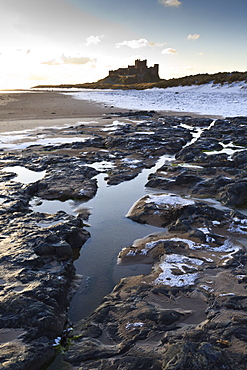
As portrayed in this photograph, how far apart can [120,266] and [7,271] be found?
3.73 ft

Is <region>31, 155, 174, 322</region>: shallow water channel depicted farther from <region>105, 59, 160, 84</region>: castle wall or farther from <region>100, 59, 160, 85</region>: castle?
<region>105, 59, 160, 84</region>: castle wall

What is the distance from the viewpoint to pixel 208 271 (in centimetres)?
282

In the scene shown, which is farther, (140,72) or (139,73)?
(140,72)

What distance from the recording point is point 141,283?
106 inches

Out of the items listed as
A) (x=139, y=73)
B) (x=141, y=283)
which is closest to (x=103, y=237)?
(x=141, y=283)

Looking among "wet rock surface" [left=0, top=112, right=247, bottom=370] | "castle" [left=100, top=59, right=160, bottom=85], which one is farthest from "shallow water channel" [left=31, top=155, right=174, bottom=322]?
"castle" [left=100, top=59, right=160, bottom=85]

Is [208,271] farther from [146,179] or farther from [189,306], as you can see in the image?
[146,179]

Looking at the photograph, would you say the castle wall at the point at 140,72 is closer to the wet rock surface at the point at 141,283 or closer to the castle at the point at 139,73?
the castle at the point at 139,73

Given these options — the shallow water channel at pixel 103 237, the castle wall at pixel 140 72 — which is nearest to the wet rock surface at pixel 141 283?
the shallow water channel at pixel 103 237

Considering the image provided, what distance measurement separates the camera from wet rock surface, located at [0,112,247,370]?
1904 mm

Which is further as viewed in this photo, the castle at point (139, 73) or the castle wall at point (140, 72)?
the castle wall at point (140, 72)

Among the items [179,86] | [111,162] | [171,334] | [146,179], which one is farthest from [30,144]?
[179,86]

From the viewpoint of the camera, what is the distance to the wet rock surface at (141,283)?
75.0 inches

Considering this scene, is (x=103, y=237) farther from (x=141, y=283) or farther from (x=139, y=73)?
(x=139, y=73)
